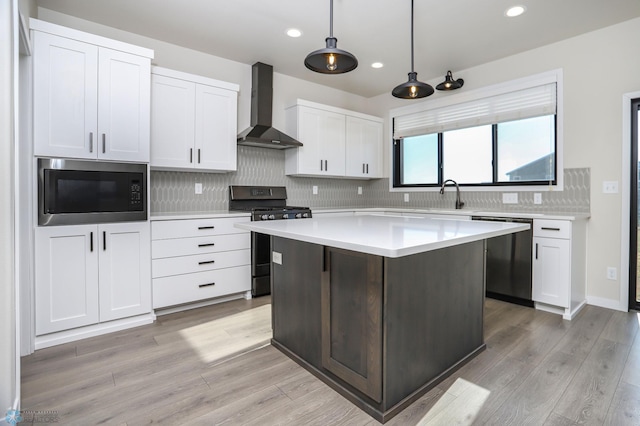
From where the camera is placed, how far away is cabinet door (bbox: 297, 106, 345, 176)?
14.4 ft

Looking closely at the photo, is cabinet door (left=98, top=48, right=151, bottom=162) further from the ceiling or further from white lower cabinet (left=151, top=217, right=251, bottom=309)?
white lower cabinet (left=151, top=217, right=251, bottom=309)

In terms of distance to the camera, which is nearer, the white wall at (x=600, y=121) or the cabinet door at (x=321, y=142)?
the white wall at (x=600, y=121)

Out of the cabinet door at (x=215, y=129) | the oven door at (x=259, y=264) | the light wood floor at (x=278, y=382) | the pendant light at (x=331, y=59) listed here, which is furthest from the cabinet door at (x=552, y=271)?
the cabinet door at (x=215, y=129)

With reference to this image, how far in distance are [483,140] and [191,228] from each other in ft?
11.8

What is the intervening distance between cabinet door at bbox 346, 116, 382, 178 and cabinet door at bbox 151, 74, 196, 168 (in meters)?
2.26

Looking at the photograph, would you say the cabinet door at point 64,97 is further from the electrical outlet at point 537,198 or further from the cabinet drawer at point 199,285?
the electrical outlet at point 537,198

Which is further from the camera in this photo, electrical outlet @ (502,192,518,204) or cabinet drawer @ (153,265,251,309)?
electrical outlet @ (502,192,518,204)

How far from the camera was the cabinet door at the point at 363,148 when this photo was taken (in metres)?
4.93

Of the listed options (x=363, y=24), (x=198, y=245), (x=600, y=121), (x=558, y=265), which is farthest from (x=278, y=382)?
(x=600, y=121)

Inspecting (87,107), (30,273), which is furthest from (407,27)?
(30,273)

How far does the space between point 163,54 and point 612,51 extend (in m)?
4.43

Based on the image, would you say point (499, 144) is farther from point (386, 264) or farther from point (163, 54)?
point (163, 54)

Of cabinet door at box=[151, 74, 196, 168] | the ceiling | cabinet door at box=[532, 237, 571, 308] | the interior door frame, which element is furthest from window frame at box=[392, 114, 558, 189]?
cabinet door at box=[151, 74, 196, 168]

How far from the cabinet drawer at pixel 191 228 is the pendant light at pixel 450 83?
2.76m
